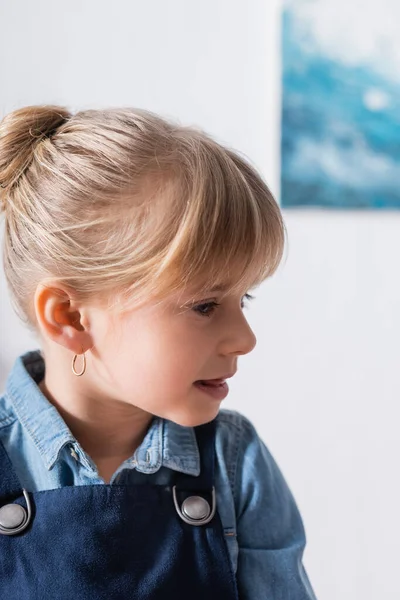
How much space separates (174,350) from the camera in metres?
0.80

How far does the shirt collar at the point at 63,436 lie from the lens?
0.85 m

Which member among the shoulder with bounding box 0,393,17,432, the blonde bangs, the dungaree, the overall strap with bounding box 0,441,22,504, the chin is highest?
the blonde bangs

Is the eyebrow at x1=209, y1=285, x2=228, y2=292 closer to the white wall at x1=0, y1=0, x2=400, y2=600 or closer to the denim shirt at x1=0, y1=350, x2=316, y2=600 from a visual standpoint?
the denim shirt at x1=0, y1=350, x2=316, y2=600

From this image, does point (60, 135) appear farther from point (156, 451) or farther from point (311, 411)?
point (311, 411)

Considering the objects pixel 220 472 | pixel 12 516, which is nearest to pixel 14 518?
pixel 12 516

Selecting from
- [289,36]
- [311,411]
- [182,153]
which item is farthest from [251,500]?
[289,36]

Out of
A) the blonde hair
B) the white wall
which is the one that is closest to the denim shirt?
the blonde hair

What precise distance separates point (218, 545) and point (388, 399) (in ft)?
2.75

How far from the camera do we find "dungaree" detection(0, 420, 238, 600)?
2.62ft

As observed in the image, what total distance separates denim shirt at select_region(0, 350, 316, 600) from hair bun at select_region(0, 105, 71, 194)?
0.74ft

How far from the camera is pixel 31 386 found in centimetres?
89

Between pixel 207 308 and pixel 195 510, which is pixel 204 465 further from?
pixel 207 308

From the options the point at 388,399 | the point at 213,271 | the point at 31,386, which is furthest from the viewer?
the point at 388,399

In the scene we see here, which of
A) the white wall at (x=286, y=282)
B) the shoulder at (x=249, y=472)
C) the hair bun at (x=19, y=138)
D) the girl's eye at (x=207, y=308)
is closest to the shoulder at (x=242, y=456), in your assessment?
the shoulder at (x=249, y=472)
